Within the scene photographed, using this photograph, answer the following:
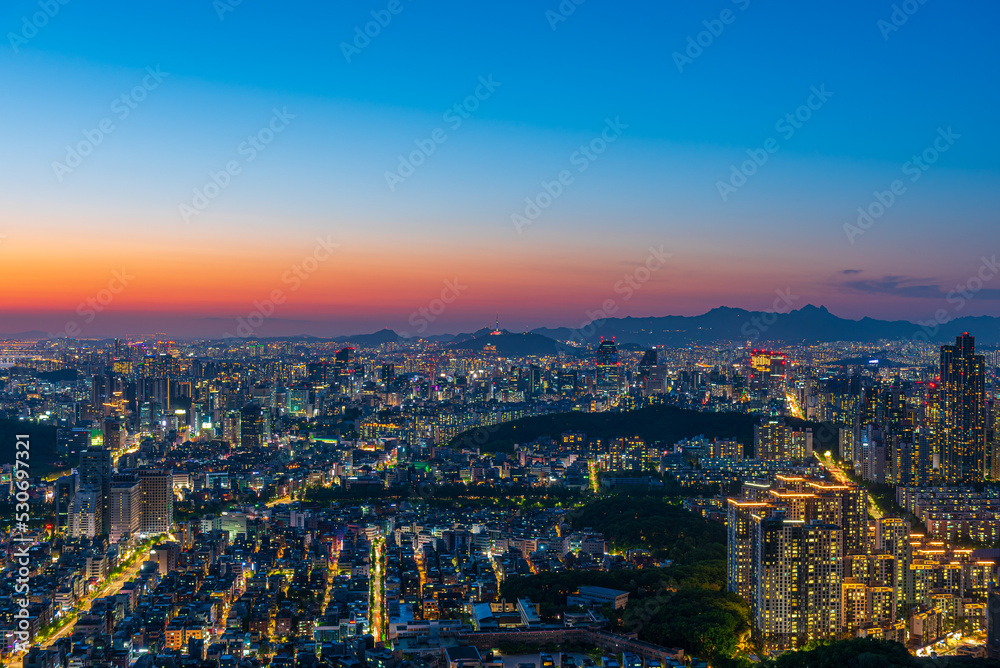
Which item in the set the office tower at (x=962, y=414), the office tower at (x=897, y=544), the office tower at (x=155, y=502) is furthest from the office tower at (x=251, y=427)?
the office tower at (x=897, y=544)

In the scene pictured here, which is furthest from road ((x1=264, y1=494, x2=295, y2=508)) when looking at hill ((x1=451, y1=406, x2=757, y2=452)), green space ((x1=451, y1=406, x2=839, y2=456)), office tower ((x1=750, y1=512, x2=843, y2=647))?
office tower ((x1=750, y1=512, x2=843, y2=647))

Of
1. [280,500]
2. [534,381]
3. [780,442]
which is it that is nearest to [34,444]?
[280,500]

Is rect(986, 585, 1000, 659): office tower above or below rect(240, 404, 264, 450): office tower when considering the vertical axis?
below

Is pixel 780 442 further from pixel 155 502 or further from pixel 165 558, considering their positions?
pixel 165 558

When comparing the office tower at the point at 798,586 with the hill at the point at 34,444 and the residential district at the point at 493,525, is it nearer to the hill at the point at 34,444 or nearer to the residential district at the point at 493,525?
the residential district at the point at 493,525

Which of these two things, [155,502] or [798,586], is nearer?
[798,586]

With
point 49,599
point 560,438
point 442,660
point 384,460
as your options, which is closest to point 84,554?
point 49,599

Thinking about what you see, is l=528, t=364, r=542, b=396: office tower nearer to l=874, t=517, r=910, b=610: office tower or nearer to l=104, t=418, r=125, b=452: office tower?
l=104, t=418, r=125, b=452: office tower
